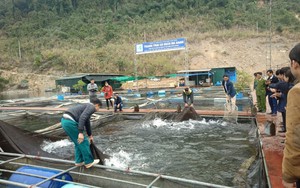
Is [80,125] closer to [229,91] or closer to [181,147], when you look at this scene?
[181,147]

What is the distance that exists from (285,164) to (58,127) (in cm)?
919

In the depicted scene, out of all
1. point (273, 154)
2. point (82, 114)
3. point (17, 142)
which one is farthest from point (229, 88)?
point (17, 142)

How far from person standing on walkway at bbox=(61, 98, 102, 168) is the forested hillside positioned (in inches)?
1501

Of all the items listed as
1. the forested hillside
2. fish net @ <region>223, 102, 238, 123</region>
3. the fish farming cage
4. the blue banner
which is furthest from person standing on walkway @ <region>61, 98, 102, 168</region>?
the forested hillside

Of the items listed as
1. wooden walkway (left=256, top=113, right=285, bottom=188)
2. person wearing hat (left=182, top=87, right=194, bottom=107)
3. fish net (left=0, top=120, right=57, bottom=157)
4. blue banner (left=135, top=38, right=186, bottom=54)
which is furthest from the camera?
blue banner (left=135, top=38, right=186, bottom=54)

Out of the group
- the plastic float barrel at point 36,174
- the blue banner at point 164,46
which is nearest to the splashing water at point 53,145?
the plastic float barrel at point 36,174

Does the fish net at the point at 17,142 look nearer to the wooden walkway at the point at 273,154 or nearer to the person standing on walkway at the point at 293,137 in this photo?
the wooden walkway at the point at 273,154

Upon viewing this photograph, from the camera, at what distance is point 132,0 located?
277ft

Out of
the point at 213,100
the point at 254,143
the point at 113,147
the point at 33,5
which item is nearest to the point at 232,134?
the point at 254,143

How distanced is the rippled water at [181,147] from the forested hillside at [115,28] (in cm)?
3279

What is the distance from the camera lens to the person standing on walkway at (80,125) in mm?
4143

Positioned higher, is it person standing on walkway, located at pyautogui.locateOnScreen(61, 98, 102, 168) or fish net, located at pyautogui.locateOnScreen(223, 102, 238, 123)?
person standing on walkway, located at pyautogui.locateOnScreen(61, 98, 102, 168)

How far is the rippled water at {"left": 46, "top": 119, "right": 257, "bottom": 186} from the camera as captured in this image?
5825 mm

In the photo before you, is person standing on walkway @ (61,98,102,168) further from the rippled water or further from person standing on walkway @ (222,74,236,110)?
person standing on walkway @ (222,74,236,110)
